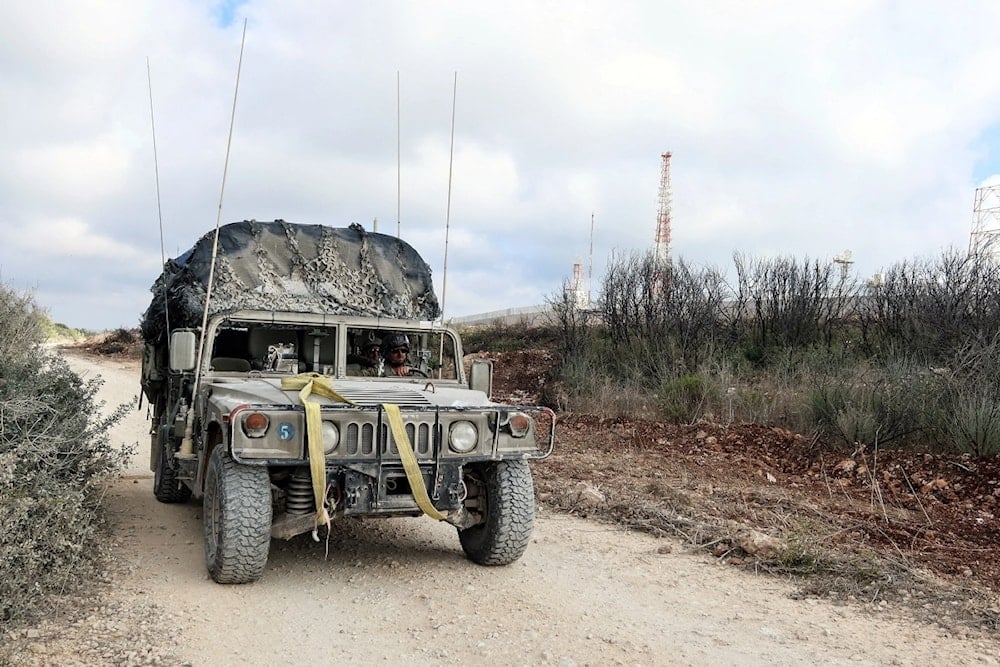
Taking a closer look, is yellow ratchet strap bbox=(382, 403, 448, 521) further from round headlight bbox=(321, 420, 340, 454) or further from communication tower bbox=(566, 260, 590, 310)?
communication tower bbox=(566, 260, 590, 310)

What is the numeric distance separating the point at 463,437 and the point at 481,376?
4.13ft

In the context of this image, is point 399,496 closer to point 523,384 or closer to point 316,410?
point 316,410

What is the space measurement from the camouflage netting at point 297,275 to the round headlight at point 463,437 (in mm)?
2262

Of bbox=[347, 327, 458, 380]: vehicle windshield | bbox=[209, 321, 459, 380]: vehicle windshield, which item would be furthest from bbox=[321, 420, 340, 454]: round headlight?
bbox=[347, 327, 458, 380]: vehicle windshield

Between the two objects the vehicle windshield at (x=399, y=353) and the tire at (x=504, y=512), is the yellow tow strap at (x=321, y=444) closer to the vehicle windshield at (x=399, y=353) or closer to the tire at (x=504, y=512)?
the tire at (x=504, y=512)

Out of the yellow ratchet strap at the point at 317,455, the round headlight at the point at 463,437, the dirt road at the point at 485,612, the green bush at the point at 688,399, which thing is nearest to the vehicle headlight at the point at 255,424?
the yellow ratchet strap at the point at 317,455

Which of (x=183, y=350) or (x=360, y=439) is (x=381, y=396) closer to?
(x=360, y=439)

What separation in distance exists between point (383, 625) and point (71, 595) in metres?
1.72

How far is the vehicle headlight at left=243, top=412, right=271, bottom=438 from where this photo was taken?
15.4 feet

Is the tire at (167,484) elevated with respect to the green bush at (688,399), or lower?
lower

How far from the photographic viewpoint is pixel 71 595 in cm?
452

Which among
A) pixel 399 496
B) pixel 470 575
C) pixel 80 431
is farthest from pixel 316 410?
pixel 80 431

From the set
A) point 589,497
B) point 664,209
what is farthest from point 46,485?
point 664,209

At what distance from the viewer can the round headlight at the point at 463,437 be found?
5.12 m
